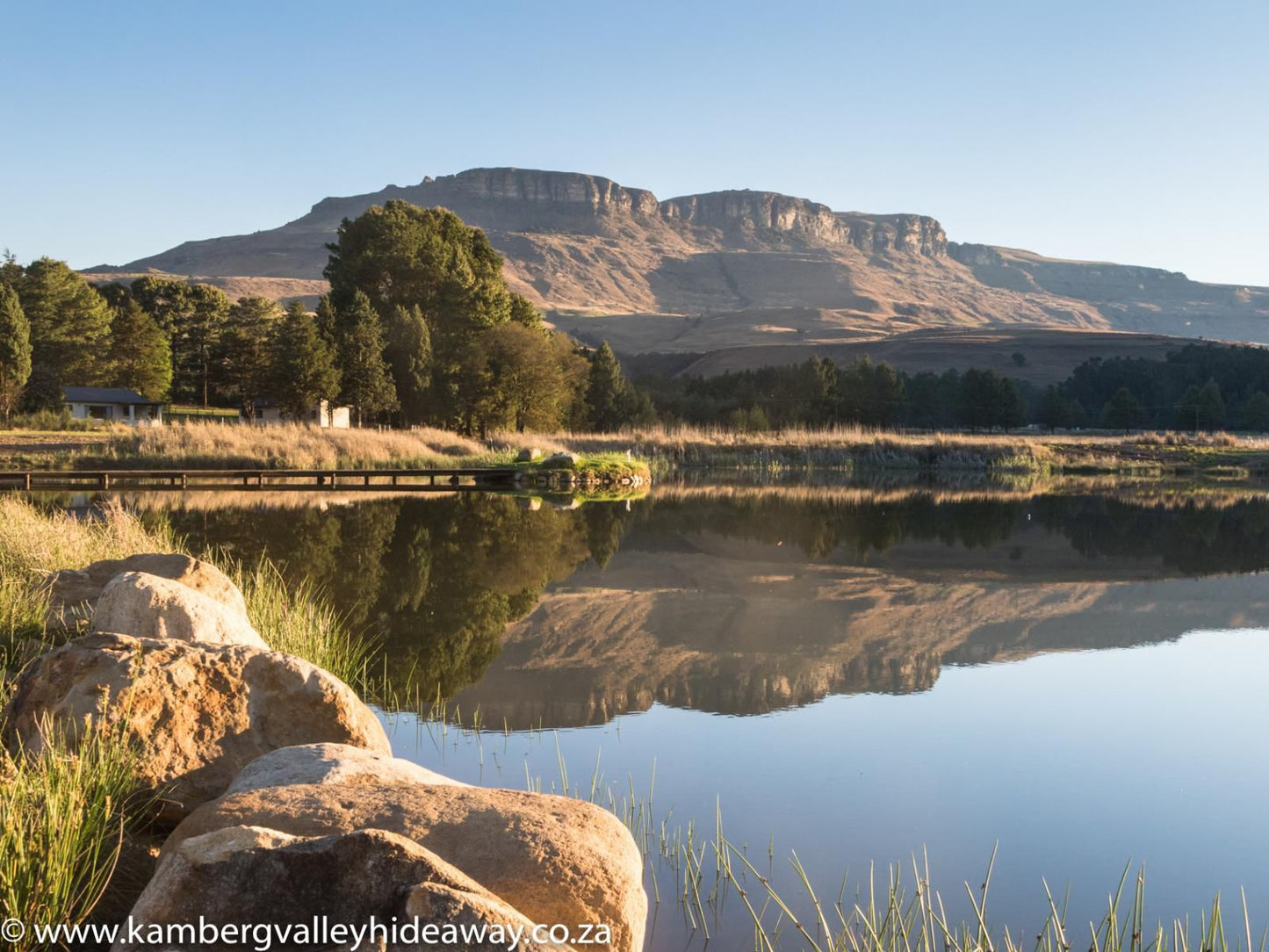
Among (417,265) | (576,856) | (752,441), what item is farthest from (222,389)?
(576,856)

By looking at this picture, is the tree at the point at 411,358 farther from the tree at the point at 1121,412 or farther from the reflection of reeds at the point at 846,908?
the tree at the point at 1121,412

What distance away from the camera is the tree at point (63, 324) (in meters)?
60.2

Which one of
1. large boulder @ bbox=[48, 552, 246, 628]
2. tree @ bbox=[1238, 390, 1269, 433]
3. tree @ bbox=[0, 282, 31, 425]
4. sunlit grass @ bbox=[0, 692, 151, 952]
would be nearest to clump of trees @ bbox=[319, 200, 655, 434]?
tree @ bbox=[0, 282, 31, 425]

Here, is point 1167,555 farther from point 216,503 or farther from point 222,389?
point 222,389

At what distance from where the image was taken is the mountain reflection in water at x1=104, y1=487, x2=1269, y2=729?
9.40m

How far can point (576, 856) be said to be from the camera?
374cm

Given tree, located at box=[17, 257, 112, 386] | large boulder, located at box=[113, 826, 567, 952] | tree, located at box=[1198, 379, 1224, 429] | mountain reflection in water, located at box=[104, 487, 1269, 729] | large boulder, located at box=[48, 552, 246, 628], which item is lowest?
mountain reflection in water, located at box=[104, 487, 1269, 729]

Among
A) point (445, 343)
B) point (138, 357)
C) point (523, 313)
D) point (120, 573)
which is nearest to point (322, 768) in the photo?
point (120, 573)

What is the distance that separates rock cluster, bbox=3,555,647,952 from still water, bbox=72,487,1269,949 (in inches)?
49.0

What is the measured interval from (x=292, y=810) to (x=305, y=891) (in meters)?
0.90

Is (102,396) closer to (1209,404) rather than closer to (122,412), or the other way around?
(122,412)

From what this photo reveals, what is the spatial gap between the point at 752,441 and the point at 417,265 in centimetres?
1675

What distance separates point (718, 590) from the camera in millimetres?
14258

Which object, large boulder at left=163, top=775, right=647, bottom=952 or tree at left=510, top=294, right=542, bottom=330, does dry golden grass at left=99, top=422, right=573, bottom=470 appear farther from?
large boulder at left=163, top=775, right=647, bottom=952
